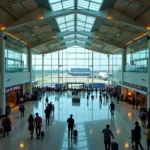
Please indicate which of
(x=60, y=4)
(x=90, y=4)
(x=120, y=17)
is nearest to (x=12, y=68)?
(x=60, y=4)

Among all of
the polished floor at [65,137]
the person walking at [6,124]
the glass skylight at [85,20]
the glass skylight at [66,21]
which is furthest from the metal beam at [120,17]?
the person walking at [6,124]

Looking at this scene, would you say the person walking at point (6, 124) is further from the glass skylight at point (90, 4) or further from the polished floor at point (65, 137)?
the glass skylight at point (90, 4)

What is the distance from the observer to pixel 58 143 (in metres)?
11.5

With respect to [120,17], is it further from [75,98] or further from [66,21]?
[75,98]

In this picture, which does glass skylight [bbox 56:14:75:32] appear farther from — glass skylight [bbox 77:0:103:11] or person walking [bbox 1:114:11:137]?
person walking [bbox 1:114:11:137]

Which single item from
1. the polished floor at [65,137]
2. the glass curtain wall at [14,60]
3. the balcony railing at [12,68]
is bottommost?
the polished floor at [65,137]

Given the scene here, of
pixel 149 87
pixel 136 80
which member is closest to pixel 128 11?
pixel 149 87

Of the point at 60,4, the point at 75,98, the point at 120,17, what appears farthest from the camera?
the point at 75,98

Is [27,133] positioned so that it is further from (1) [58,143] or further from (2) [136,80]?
(2) [136,80]

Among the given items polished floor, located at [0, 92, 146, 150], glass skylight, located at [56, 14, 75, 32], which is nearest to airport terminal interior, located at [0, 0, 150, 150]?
polished floor, located at [0, 92, 146, 150]

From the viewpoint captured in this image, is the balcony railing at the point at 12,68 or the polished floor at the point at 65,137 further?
the balcony railing at the point at 12,68

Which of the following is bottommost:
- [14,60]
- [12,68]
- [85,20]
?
[12,68]

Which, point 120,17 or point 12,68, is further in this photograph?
point 12,68

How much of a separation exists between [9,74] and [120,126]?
11.5m
